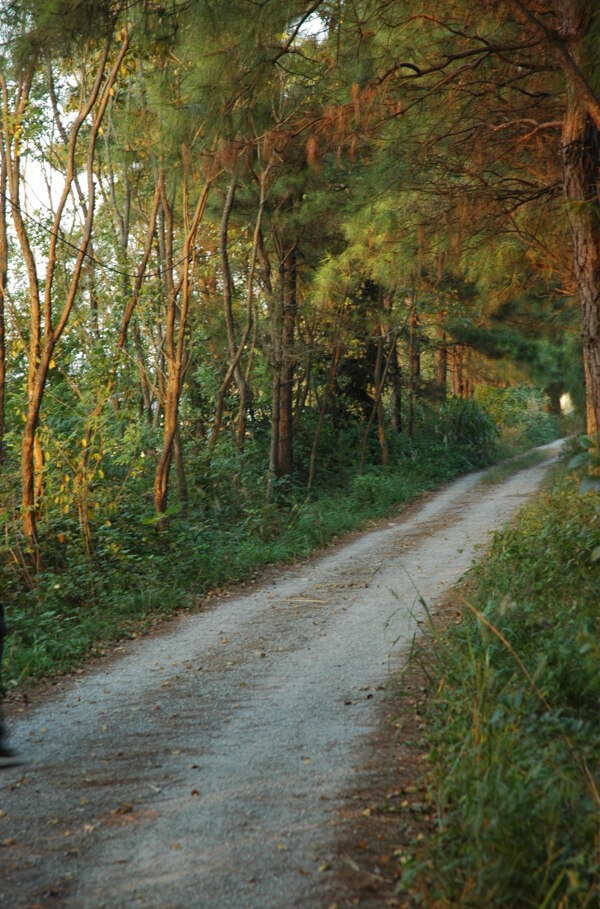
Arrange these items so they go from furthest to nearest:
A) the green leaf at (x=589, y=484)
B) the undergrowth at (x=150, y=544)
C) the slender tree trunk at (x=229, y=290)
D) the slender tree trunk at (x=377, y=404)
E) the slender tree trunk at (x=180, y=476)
A: 1. the slender tree trunk at (x=377, y=404)
2. the slender tree trunk at (x=229, y=290)
3. the slender tree trunk at (x=180, y=476)
4. the undergrowth at (x=150, y=544)
5. the green leaf at (x=589, y=484)

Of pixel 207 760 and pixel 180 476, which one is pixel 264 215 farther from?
pixel 207 760

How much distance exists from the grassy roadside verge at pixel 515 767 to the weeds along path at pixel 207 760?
20.2 inches

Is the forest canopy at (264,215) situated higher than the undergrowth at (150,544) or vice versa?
the forest canopy at (264,215)

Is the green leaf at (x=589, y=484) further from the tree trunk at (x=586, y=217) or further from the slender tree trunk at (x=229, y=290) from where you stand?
the slender tree trunk at (x=229, y=290)

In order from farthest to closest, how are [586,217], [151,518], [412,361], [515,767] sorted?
[412,361], [151,518], [586,217], [515,767]

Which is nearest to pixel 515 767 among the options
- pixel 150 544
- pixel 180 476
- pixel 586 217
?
pixel 586 217

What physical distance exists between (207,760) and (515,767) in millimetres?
1978

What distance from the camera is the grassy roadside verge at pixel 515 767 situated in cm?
313

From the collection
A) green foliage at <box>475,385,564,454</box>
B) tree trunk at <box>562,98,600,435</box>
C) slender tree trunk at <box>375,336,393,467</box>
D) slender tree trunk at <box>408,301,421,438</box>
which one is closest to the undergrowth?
slender tree trunk at <box>375,336,393,467</box>

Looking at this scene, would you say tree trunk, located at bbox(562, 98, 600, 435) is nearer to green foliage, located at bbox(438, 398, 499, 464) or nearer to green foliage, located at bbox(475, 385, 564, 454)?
green foliage, located at bbox(438, 398, 499, 464)

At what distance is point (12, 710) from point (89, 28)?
207 inches

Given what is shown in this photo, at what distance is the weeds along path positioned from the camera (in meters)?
3.51

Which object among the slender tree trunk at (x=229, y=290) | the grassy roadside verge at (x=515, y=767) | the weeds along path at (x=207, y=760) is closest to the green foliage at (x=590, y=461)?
the grassy roadside verge at (x=515, y=767)

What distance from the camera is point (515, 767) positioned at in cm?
364
